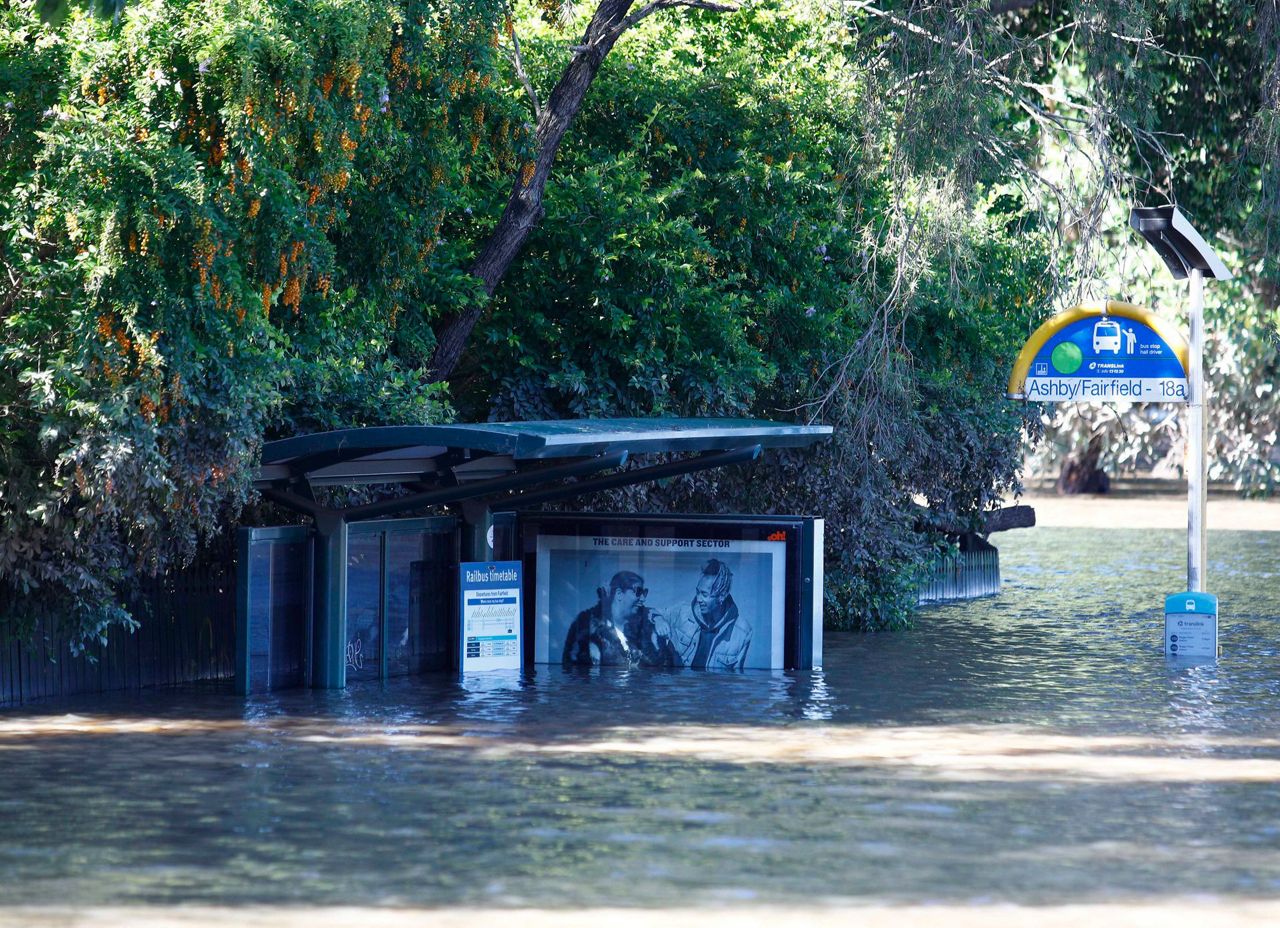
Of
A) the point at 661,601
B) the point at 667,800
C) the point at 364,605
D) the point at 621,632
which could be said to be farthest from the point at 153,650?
the point at 667,800

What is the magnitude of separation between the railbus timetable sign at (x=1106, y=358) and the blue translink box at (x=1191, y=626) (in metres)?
1.69

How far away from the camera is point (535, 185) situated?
17172 mm

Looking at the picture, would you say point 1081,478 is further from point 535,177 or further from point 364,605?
point 364,605

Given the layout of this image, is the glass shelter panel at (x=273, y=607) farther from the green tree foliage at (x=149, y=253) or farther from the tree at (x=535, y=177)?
the tree at (x=535, y=177)

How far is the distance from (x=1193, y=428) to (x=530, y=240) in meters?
A: 6.01

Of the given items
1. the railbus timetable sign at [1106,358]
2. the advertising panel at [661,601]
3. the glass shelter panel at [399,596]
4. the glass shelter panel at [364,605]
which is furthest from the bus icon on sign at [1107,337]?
the glass shelter panel at [364,605]

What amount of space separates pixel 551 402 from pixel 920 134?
13.2 ft

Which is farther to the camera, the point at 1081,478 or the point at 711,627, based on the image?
the point at 1081,478

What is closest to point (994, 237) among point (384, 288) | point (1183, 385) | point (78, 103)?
point (1183, 385)

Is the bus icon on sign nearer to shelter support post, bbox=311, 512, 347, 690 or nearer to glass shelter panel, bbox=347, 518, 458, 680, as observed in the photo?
glass shelter panel, bbox=347, 518, 458, 680

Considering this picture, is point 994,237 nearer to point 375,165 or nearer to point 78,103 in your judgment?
point 375,165

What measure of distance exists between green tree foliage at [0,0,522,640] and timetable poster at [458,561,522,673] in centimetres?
234

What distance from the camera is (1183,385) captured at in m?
16.5

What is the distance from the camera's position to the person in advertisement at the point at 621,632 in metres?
15.8
